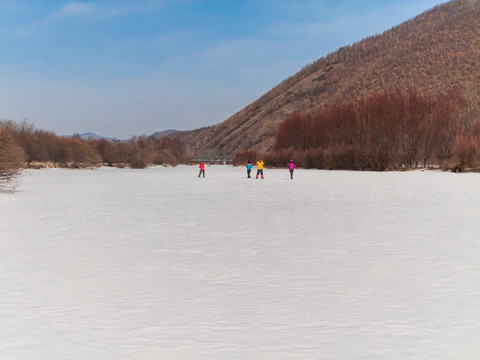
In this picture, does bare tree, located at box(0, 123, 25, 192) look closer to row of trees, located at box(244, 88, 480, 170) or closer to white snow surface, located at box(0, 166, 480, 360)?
white snow surface, located at box(0, 166, 480, 360)

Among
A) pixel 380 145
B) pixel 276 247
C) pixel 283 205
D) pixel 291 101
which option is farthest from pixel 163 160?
pixel 276 247

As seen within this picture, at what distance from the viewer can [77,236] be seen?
10492 mm

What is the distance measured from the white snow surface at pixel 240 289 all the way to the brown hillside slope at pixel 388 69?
87939mm

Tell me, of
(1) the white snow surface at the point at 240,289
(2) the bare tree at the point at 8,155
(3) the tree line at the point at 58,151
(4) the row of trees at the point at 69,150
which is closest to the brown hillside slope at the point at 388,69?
(3) the tree line at the point at 58,151

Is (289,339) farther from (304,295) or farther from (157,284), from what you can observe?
(157,284)

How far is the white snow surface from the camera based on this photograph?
421 centimetres

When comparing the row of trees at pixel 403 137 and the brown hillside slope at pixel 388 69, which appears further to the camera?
the brown hillside slope at pixel 388 69

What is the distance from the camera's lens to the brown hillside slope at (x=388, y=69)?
11420cm

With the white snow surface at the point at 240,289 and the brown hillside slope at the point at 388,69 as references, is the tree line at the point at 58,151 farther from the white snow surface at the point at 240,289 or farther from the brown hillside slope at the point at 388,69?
the brown hillside slope at the point at 388,69

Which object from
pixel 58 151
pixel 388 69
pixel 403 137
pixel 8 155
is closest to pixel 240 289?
pixel 8 155

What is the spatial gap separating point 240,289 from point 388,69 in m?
132

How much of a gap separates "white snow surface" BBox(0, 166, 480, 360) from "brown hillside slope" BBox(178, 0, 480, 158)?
289ft

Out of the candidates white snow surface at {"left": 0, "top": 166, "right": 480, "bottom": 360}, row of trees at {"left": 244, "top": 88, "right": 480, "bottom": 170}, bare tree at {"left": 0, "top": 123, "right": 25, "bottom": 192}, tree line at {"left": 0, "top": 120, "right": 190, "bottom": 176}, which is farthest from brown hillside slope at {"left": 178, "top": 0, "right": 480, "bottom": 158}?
white snow surface at {"left": 0, "top": 166, "right": 480, "bottom": 360}

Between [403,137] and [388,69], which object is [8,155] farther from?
[388,69]
